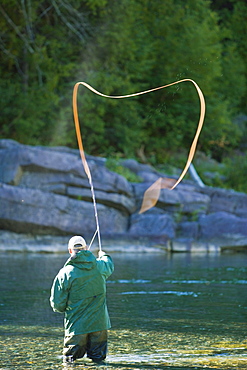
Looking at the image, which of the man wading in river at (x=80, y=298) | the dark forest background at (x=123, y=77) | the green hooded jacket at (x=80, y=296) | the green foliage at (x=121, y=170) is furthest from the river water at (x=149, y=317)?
the dark forest background at (x=123, y=77)

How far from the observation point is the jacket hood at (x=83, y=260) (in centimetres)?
737

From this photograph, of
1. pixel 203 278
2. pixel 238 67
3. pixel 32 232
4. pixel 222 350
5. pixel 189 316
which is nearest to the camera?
pixel 222 350

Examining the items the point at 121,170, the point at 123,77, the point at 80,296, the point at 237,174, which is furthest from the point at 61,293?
the point at 123,77

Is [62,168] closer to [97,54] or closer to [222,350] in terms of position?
[97,54]

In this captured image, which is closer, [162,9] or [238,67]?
[162,9]

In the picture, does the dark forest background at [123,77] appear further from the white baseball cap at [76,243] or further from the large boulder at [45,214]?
the white baseball cap at [76,243]

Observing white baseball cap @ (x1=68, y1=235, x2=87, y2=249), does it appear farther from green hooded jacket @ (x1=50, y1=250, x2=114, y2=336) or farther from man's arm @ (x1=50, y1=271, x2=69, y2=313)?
man's arm @ (x1=50, y1=271, x2=69, y2=313)

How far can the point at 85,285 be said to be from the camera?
24.3ft

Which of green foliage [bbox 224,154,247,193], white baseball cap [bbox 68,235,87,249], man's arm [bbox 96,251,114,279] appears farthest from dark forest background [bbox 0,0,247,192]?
white baseball cap [bbox 68,235,87,249]

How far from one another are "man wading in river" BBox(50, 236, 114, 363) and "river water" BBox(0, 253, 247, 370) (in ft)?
1.05

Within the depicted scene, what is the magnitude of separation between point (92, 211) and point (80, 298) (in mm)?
18176

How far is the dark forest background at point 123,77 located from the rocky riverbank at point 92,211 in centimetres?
703

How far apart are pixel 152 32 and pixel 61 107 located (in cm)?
970

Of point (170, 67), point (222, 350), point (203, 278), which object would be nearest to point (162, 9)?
point (170, 67)
